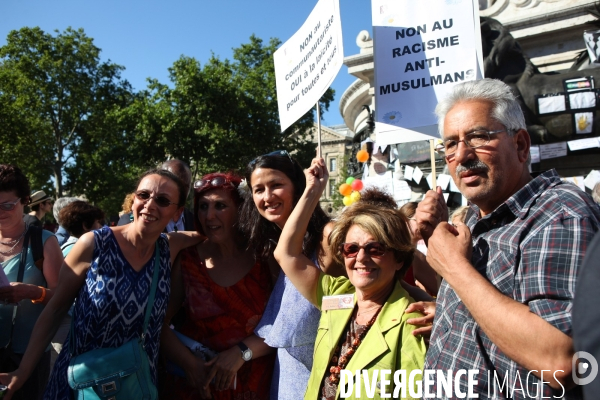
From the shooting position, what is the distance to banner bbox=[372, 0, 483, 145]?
10.1 ft

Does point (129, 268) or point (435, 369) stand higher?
point (129, 268)

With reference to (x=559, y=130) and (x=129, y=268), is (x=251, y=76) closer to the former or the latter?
(x=559, y=130)

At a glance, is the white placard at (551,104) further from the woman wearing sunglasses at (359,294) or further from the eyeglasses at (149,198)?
the eyeglasses at (149,198)

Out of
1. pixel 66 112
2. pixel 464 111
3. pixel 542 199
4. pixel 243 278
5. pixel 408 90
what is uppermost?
pixel 66 112

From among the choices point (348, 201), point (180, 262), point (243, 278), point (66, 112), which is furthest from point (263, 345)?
point (66, 112)

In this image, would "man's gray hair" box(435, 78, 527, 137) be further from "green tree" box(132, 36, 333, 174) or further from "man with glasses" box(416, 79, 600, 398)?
"green tree" box(132, 36, 333, 174)

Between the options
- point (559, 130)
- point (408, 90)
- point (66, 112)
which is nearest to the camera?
point (408, 90)

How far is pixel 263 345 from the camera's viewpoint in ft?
7.73

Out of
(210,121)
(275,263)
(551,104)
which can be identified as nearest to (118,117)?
(210,121)

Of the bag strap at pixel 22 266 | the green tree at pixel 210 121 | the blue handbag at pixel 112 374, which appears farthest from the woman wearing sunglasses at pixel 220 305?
the green tree at pixel 210 121

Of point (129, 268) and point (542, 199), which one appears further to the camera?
point (129, 268)

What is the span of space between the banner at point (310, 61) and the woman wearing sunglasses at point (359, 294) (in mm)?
1227

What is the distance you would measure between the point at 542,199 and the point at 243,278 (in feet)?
5.04

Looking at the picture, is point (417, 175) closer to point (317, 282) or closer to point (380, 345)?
point (317, 282)
